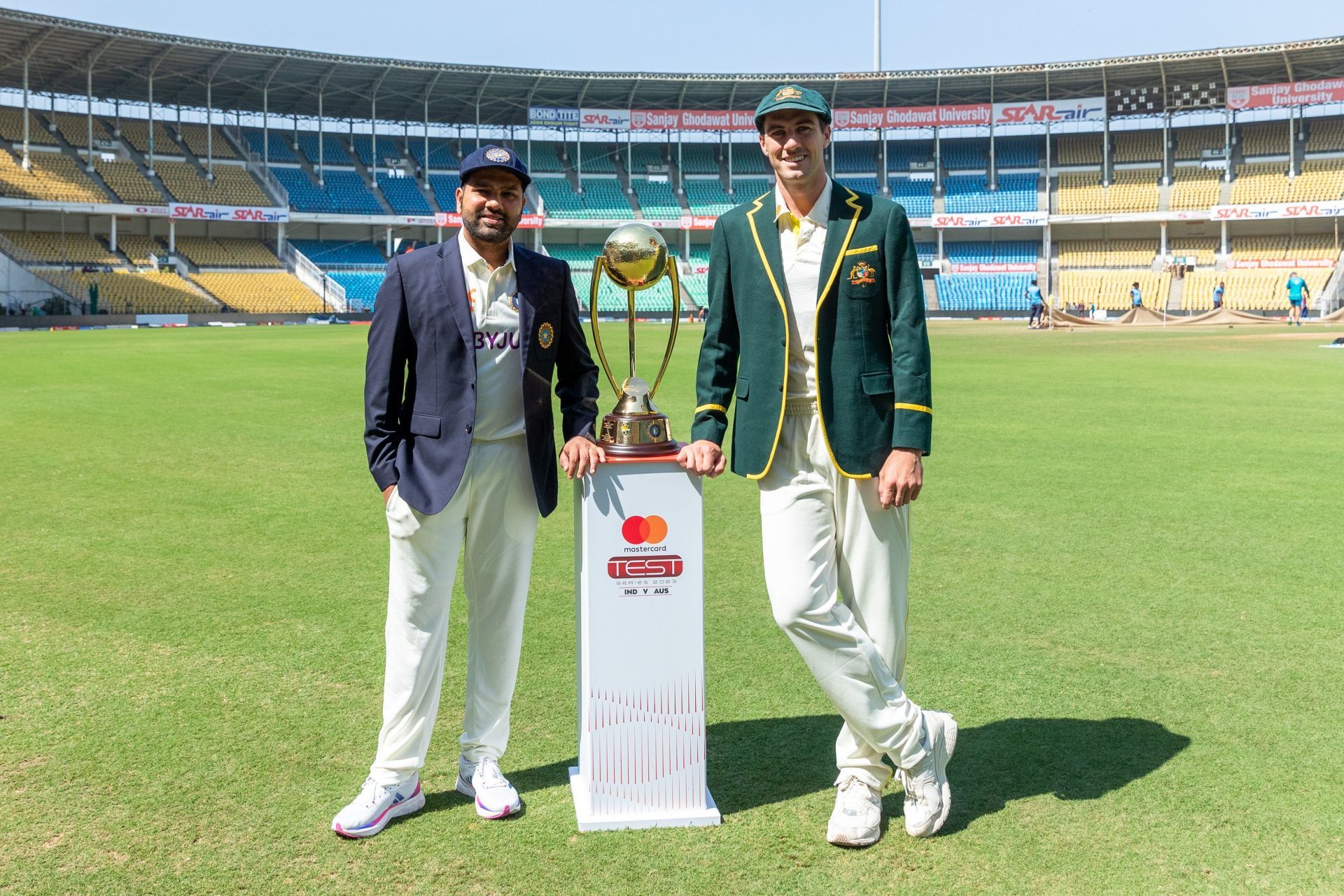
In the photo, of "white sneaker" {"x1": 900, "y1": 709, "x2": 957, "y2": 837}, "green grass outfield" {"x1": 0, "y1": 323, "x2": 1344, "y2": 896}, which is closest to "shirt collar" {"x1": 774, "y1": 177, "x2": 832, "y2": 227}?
"white sneaker" {"x1": 900, "y1": 709, "x2": 957, "y2": 837}

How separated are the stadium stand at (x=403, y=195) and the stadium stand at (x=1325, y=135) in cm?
4078

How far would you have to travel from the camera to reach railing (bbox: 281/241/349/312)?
5078 centimetres

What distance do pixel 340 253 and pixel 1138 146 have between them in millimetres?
38651

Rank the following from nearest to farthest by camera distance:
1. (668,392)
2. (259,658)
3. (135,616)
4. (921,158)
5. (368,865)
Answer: (368,865), (259,658), (135,616), (668,392), (921,158)

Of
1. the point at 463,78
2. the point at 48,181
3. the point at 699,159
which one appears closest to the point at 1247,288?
the point at 699,159

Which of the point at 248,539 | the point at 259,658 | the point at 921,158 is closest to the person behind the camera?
the point at 259,658

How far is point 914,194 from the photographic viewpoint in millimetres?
59062

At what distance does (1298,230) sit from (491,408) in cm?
5742

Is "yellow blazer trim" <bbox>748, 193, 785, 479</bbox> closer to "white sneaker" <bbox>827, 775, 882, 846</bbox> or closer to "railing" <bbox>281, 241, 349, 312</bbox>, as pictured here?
"white sneaker" <bbox>827, 775, 882, 846</bbox>

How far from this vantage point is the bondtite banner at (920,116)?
57.5 m

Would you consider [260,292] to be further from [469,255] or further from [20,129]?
[469,255]

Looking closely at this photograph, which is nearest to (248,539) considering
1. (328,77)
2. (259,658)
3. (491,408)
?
(259,658)

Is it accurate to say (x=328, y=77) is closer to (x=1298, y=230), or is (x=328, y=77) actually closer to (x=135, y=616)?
(x=1298, y=230)

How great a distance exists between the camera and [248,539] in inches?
294
